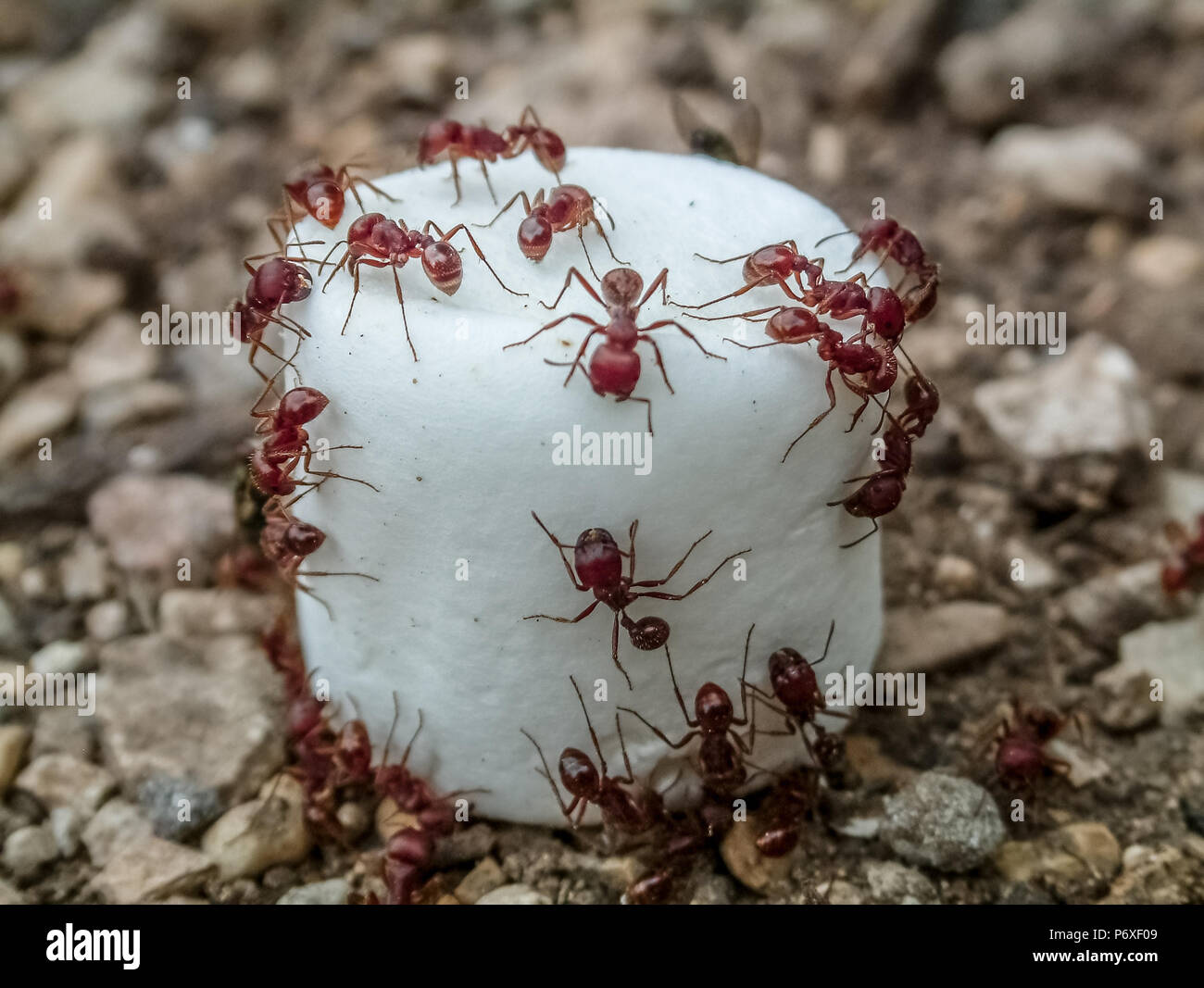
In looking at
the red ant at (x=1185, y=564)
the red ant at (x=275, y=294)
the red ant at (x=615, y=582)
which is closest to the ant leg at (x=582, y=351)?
the red ant at (x=615, y=582)

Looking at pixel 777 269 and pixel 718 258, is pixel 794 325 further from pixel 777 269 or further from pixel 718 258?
pixel 718 258

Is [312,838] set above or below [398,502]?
below

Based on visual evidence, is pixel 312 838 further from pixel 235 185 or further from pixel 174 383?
pixel 235 185

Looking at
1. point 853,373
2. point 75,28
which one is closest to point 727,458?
point 853,373

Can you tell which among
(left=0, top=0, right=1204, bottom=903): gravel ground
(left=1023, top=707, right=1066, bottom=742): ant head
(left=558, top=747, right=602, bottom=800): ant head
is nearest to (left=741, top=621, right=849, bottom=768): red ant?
(left=0, top=0, right=1204, bottom=903): gravel ground

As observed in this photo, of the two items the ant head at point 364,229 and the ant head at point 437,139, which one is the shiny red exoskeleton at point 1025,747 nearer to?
the ant head at point 364,229

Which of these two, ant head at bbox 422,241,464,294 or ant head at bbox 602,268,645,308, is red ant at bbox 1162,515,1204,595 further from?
ant head at bbox 422,241,464,294
